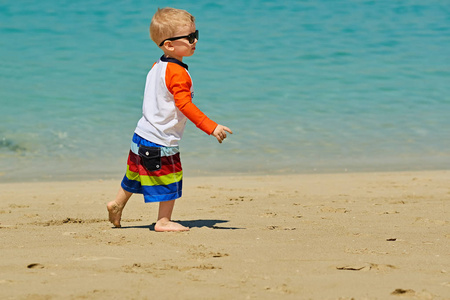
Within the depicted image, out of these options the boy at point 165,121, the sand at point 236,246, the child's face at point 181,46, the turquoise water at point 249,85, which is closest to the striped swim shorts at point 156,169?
the boy at point 165,121

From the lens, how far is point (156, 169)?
339 centimetres

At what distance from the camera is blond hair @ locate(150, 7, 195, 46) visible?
3.44 meters

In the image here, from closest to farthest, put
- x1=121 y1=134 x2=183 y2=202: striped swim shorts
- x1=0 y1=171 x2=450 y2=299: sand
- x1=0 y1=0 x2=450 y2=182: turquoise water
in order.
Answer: x1=0 y1=171 x2=450 y2=299: sand, x1=121 y1=134 x2=183 y2=202: striped swim shorts, x1=0 y1=0 x2=450 y2=182: turquoise water

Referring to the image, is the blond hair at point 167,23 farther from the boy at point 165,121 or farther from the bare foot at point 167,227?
the bare foot at point 167,227

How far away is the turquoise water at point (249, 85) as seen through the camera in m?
7.32

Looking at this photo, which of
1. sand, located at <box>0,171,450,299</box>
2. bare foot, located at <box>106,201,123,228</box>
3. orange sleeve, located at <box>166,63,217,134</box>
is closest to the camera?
sand, located at <box>0,171,450,299</box>

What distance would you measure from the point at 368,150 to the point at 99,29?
886 centimetres

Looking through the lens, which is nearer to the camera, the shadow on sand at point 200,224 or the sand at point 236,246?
the sand at point 236,246

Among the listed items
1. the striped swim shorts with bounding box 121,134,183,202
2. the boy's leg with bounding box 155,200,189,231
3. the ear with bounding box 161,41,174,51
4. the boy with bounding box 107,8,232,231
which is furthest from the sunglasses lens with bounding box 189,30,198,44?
the boy's leg with bounding box 155,200,189,231

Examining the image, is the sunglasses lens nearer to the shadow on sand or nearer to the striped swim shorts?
the striped swim shorts

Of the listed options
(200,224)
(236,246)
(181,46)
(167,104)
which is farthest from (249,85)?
(236,246)

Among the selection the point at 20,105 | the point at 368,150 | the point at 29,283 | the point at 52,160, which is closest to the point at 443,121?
the point at 368,150

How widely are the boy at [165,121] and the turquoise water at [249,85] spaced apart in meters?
3.00

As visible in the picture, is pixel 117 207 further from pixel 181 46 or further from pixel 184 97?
pixel 181 46
